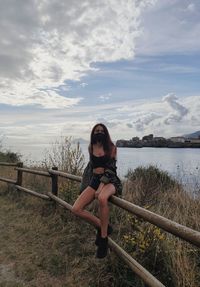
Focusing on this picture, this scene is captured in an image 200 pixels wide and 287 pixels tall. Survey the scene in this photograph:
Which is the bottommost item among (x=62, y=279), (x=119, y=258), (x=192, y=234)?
(x=62, y=279)

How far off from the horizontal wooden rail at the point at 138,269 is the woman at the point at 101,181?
8.1 inches

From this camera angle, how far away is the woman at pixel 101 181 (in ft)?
17.2

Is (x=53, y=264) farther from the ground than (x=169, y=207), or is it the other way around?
(x=169, y=207)

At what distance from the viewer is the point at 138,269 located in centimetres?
450

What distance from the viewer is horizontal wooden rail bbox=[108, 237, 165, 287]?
13.5 feet

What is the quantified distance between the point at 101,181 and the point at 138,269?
1249 millimetres

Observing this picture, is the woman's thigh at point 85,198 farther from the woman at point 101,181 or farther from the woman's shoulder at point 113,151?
the woman's shoulder at point 113,151

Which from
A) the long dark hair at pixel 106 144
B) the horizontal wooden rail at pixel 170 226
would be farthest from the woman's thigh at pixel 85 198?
the horizontal wooden rail at pixel 170 226

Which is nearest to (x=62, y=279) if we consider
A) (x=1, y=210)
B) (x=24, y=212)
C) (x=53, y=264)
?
(x=53, y=264)

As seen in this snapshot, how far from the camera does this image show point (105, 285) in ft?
16.6

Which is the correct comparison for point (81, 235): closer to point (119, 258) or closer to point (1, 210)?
point (119, 258)

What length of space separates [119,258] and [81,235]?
1.56m

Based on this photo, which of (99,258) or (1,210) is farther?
(1,210)

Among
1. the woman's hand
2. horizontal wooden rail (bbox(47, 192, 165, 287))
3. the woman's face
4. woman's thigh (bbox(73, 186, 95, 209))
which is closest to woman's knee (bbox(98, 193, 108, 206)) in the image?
the woman's hand
